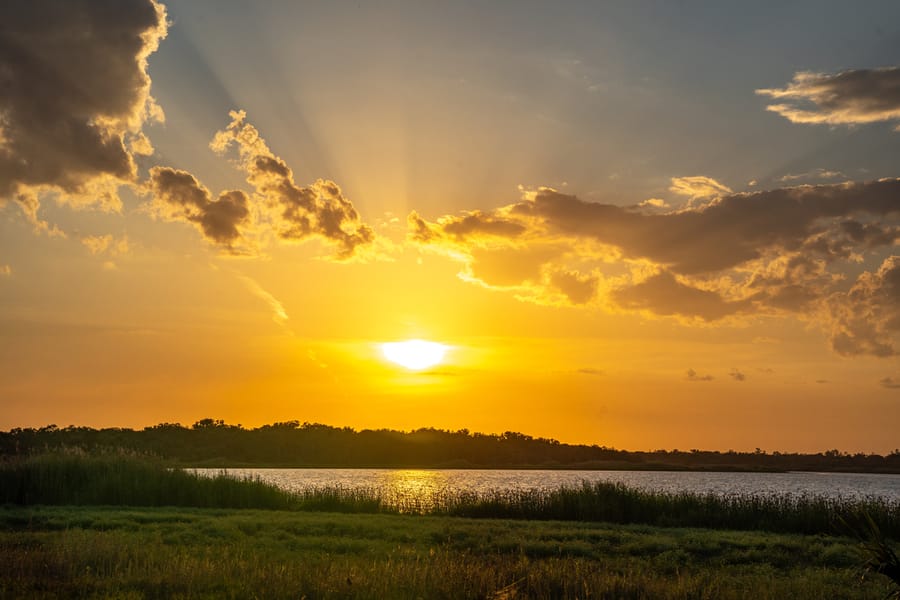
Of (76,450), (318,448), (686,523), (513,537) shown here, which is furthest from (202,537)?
(318,448)

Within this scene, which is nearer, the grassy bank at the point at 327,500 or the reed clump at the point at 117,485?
the grassy bank at the point at 327,500

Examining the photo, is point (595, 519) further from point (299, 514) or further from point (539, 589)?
point (539, 589)

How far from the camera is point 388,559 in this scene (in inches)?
915

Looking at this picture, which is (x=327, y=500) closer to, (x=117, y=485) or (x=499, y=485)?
(x=117, y=485)

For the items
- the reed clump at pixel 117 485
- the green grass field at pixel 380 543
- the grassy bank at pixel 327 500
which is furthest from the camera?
the reed clump at pixel 117 485

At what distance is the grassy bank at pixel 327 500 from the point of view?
40.3 m

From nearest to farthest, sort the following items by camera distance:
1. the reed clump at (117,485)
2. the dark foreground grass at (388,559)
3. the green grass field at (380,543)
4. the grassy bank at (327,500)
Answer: the dark foreground grass at (388,559) < the green grass field at (380,543) < the grassy bank at (327,500) < the reed clump at (117,485)

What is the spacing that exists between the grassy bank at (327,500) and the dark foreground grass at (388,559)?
14.9 feet

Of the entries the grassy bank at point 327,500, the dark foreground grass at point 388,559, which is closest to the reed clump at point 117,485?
the grassy bank at point 327,500

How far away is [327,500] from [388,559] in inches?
825

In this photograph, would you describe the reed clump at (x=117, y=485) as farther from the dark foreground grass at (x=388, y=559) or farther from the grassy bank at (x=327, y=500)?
the dark foreground grass at (x=388, y=559)

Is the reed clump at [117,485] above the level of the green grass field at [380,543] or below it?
above

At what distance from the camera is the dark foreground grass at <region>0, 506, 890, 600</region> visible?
1720cm

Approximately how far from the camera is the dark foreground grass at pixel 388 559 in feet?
56.4
